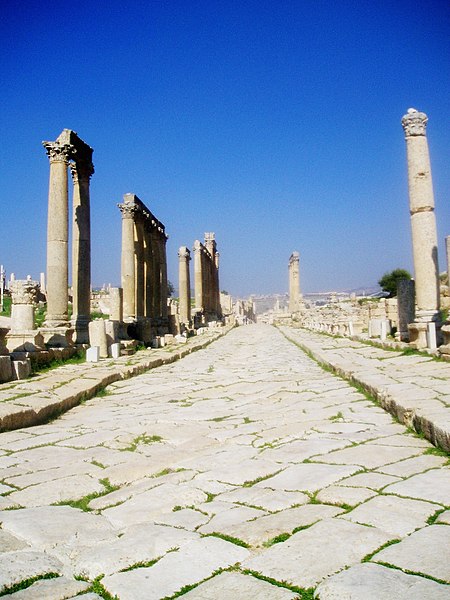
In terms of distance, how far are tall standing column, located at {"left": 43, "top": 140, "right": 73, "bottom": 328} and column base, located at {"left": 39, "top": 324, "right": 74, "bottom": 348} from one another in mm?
233

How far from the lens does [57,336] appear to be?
41.5 feet

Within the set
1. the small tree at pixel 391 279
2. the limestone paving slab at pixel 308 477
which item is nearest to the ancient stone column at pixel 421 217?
the limestone paving slab at pixel 308 477

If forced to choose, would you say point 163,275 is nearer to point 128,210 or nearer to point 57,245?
point 128,210

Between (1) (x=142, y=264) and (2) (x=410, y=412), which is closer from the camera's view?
(2) (x=410, y=412)

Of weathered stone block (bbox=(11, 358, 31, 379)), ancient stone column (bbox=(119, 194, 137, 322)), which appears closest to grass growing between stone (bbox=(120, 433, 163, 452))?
weathered stone block (bbox=(11, 358, 31, 379))

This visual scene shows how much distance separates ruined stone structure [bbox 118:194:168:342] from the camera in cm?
1959

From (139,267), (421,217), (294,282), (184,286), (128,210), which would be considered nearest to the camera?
(421,217)

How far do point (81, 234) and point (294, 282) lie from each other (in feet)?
116

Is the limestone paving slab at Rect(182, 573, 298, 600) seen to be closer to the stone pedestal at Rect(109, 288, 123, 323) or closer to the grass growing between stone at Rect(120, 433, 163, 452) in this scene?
the grass growing between stone at Rect(120, 433, 163, 452)

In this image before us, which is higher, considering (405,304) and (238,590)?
(405,304)

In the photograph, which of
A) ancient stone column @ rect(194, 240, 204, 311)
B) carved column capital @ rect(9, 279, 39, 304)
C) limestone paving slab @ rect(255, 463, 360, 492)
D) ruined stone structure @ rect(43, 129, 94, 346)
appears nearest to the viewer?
limestone paving slab @ rect(255, 463, 360, 492)

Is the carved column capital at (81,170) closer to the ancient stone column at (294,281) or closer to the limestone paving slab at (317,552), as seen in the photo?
Result: the limestone paving slab at (317,552)

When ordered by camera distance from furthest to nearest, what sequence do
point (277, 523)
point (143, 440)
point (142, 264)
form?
point (142, 264) → point (143, 440) → point (277, 523)

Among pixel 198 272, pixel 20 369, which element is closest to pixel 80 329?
pixel 20 369
